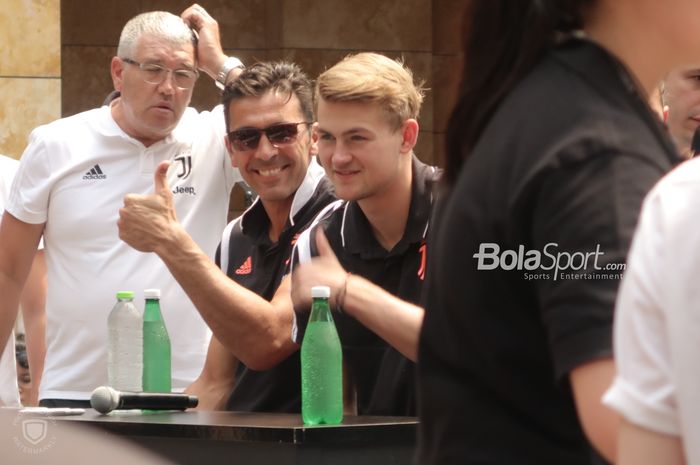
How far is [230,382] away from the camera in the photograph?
4.45m

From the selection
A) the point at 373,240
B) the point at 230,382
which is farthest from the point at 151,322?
the point at 373,240

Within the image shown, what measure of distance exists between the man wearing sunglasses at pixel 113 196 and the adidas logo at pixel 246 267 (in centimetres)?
56

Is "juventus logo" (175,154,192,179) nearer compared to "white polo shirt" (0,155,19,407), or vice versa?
"juventus logo" (175,154,192,179)

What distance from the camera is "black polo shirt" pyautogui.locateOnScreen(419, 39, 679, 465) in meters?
1.36

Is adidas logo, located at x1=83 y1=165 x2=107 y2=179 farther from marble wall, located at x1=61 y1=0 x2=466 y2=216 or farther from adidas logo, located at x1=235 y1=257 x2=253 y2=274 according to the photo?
marble wall, located at x1=61 y1=0 x2=466 y2=216

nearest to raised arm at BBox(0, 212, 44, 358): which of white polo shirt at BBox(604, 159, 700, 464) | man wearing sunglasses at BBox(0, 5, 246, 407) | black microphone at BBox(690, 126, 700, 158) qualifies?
man wearing sunglasses at BBox(0, 5, 246, 407)

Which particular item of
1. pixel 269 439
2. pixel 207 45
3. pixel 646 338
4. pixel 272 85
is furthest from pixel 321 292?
pixel 646 338

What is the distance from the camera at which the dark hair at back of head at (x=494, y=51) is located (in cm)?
155

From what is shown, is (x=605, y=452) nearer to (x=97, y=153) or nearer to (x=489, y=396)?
(x=489, y=396)

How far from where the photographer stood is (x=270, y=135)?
14.8 feet

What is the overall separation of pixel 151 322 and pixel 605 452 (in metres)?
2.99

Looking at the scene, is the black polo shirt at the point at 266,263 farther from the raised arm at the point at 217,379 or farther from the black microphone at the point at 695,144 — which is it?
the black microphone at the point at 695,144

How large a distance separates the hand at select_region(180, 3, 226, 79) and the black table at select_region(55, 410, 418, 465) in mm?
1914

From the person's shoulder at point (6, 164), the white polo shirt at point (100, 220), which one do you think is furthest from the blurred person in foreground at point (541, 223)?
the person's shoulder at point (6, 164)
